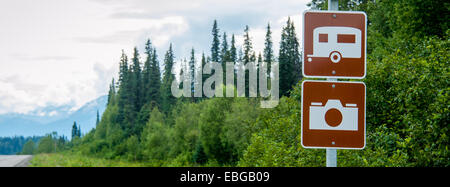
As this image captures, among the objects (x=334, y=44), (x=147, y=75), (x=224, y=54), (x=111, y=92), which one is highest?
(x=224, y=54)

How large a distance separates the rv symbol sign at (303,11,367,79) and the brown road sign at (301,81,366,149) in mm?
133

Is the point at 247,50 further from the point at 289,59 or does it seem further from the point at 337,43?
the point at 337,43

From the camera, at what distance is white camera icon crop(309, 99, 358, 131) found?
416 centimetres

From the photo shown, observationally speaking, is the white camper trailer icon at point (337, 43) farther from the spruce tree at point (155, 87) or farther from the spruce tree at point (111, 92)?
the spruce tree at point (111, 92)

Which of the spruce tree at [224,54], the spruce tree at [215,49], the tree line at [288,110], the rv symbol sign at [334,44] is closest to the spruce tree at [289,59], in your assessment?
the tree line at [288,110]

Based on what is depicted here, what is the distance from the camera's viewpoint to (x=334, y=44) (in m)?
4.22

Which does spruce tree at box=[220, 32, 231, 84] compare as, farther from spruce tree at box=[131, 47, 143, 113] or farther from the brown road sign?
the brown road sign

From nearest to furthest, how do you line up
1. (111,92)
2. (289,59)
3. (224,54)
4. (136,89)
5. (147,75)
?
(289,59) < (224,54) < (136,89) < (147,75) < (111,92)

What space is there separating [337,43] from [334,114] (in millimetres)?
698

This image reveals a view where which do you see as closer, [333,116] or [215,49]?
[333,116]

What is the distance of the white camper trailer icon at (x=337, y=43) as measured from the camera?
13.8ft

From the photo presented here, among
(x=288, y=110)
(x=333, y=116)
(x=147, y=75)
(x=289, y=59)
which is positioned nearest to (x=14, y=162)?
(x=147, y=75)

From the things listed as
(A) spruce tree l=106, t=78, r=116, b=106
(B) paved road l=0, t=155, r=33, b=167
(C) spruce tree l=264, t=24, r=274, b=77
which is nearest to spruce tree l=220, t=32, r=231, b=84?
(C) spruce tree l=264, t=24, r=274, b=77
